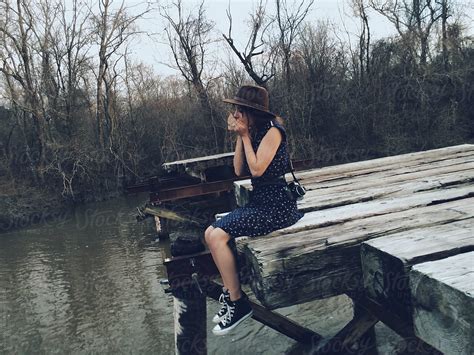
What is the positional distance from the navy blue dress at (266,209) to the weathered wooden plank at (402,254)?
0.62 meters

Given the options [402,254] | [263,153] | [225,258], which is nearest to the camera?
[402,254]

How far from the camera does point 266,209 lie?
255 centimetres

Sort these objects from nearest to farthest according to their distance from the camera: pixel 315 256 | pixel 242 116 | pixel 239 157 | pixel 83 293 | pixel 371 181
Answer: pixel 315 256
pixel 242 116
pixel 239 157
pixel 371 181
pixel 83 293

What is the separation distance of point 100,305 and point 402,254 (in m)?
6.30

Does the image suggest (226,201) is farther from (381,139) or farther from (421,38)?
(421,38)

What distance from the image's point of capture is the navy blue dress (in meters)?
2.45

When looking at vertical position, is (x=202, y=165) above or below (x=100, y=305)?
above

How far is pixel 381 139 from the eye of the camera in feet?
61.7

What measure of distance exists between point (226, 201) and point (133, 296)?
3516 millimetres

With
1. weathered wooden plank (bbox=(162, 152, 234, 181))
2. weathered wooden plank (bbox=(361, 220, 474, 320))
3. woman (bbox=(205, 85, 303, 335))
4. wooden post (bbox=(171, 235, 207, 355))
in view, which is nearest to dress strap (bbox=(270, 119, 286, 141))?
woman (bbox=(205, 85, 303, 335))

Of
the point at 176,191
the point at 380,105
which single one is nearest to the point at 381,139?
the point at 380,105

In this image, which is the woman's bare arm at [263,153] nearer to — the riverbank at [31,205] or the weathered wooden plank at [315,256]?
the weathered wooden plank at [315,256]

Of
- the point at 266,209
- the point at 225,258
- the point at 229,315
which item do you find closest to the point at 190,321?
the point at 229,315

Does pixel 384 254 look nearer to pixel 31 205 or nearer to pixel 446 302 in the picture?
pixel 446 302
